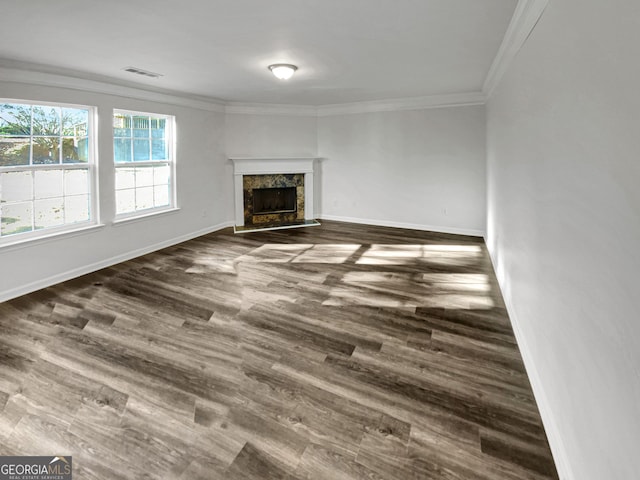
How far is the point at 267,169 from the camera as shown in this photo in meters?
7.70

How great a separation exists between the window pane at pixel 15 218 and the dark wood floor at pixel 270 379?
76cm

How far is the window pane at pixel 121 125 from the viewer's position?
5338 mm

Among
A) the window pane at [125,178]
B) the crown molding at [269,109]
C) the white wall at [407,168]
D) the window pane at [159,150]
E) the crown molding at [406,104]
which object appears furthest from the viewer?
the crown molding at [269,109]

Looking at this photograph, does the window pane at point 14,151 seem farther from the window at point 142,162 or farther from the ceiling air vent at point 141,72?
the ceiling air vent at point 141,72

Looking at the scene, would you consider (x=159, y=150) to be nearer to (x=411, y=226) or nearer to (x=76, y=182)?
(x=76, y=182)

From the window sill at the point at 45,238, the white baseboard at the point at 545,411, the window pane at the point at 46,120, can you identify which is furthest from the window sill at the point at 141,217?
the white baseboard at the point at 545,411

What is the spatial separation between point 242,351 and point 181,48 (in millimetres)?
2722

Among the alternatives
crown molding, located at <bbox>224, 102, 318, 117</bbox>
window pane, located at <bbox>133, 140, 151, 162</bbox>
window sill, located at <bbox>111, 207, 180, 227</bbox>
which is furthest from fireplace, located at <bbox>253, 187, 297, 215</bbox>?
window pane, located at <bbox>133, 140, 151, 162</bbox>

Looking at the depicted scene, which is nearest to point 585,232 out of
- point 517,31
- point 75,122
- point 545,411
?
point 545,411

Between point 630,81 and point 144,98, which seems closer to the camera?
point 630,81

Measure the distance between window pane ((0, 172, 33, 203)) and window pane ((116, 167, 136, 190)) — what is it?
3.94ft

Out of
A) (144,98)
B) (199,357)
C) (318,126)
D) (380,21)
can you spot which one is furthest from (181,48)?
(318,126)

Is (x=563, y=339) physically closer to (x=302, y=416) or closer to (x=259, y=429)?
(x=302, y=416)

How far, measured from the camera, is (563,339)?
1822 mm
